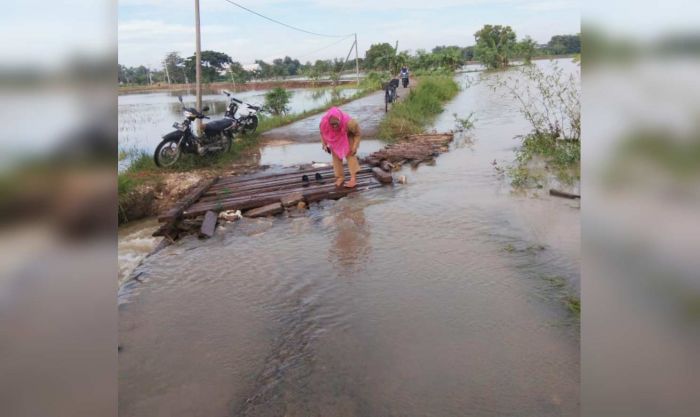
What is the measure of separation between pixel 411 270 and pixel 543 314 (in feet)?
4.21

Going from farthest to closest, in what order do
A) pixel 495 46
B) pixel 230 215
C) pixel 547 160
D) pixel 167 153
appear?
pixel 495 46, pixel 547 160, pixel 167 153, pixel 230 215

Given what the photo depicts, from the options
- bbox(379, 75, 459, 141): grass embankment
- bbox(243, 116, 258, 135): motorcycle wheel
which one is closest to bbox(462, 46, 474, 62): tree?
bbox(379, 75, 459, 141): grass embankment

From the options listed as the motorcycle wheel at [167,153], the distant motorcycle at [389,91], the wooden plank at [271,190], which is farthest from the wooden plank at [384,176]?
the distant motorcycle at [389,91]

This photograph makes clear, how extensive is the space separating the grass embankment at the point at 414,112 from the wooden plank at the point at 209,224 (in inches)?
270

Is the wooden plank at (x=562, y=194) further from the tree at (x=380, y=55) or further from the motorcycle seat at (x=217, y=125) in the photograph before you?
the tree at (x=380, y=55)

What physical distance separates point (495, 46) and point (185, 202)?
3997cm

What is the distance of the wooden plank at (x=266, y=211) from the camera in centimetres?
661

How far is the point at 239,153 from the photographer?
10.8m

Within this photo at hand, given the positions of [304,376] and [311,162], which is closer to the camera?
[304,376]

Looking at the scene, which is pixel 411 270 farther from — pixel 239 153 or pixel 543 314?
pixel 239 153

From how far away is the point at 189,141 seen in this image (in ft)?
29.0

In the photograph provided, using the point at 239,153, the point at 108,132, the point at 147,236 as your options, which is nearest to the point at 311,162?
the point at 239,153

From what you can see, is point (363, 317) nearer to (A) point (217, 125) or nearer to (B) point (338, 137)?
(B) point (338, 137)

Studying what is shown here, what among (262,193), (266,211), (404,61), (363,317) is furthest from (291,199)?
(404,61)
